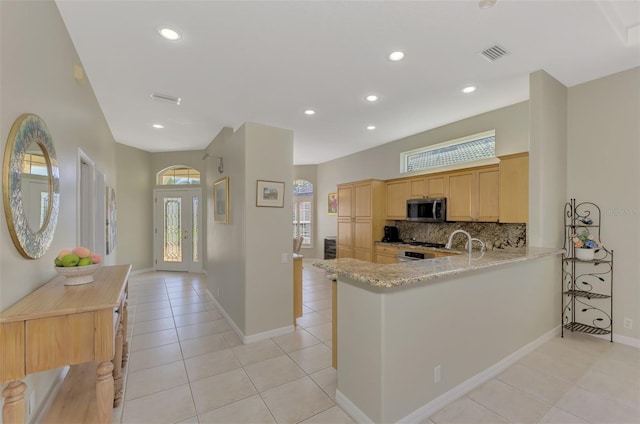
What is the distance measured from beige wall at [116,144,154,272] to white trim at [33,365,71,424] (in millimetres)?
4549

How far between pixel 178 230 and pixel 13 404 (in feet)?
20.1

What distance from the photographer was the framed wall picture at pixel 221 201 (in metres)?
3.80

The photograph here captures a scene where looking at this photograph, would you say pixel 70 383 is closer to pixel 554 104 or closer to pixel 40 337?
pixel 40 337

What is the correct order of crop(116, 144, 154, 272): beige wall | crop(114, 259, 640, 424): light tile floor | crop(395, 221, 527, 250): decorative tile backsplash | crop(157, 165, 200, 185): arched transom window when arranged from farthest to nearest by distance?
crop(157, 165, 200, 185): arched transom window → crop(116, 144, 154, 272): beige wall → crop(395, 221, 527, 250): decorative tile backsplash → crop(114, 259, 640, 424): light tile floor

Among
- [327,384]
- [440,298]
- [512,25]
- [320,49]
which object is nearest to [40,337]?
[327,384]

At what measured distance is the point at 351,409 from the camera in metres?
1.97

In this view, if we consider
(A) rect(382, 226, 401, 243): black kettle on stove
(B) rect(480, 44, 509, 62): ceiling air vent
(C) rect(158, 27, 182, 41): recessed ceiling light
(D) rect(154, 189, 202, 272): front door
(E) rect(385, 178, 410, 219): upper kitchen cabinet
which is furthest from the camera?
(D) rect(154, 189, 202, 272): front door

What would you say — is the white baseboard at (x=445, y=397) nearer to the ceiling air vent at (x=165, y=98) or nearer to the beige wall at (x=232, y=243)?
the beige wall at (x=232, y=243)

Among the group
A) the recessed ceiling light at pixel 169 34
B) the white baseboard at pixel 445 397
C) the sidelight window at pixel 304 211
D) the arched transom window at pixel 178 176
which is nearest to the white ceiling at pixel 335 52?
the recessed ceiling light at pixel 169 34

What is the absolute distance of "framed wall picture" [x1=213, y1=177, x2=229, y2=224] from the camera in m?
3.80

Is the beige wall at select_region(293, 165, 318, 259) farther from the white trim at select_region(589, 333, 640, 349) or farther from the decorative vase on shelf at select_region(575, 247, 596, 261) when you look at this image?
the white trim at select_region(589, 333, 640, 349)

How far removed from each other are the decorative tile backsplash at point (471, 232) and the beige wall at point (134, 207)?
6.02m

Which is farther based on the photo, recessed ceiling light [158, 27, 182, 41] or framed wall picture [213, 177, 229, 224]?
framed wall picture [213, 177, 229, 224]

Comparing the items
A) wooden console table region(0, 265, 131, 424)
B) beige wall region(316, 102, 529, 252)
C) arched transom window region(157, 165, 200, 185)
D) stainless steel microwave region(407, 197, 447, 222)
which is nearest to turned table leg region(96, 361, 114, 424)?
wooden console table region(0, 265, 131, 424)
